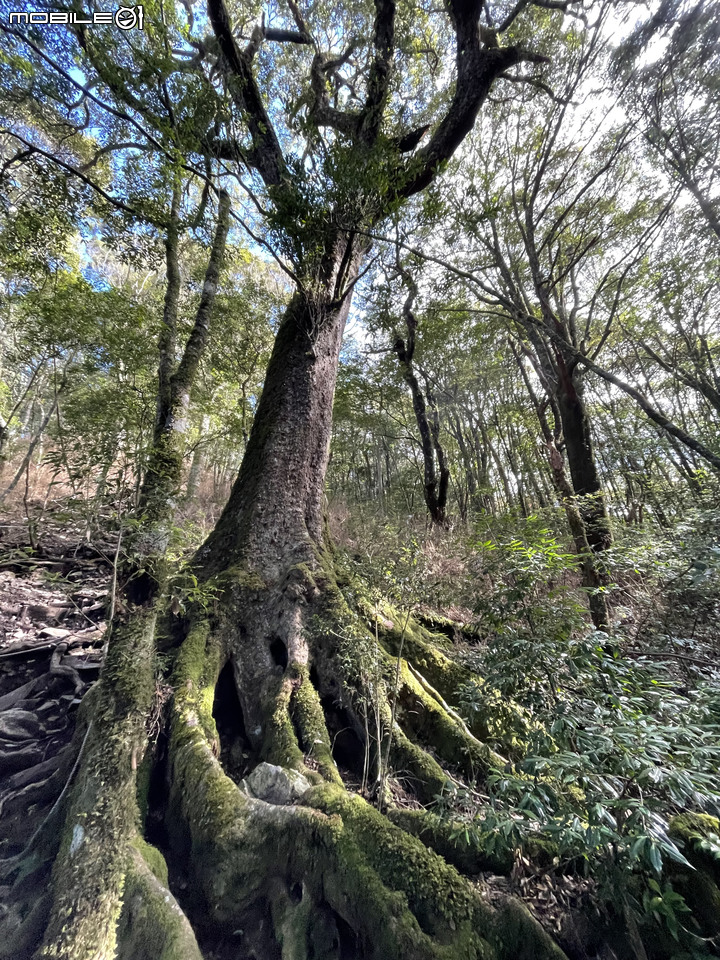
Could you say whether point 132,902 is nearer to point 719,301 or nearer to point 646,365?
point 719,301

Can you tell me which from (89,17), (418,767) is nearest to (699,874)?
(418,767)

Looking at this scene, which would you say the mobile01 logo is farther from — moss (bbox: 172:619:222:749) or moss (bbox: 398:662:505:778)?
moss (bbox: 398:662:505:778)

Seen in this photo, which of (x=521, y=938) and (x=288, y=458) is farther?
(x=288, y=458)

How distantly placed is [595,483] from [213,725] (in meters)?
4.71

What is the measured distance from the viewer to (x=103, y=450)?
2.28m

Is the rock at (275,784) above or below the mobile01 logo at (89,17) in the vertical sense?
below

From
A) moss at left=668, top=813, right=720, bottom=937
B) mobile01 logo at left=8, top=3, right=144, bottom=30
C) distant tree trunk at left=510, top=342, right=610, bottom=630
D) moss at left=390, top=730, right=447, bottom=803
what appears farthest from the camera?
distant tree trunk at left=510, top=342, right=610, bottom=630

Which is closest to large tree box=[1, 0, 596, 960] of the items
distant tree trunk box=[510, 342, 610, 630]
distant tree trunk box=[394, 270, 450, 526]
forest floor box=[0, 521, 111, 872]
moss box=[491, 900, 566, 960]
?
moss box=[491, 900, 566, 960]

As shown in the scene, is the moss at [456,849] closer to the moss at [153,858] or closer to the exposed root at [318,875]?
the exposed root at [318,875]

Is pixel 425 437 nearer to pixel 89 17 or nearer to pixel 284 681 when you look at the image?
pixel 284 681

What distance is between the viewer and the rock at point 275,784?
1.86 meters

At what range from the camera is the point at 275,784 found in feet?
6.28

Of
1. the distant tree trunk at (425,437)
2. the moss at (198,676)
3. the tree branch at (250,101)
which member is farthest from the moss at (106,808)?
the distant tree trunk at (425,437)

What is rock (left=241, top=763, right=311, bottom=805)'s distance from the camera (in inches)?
73.2
